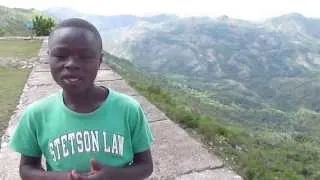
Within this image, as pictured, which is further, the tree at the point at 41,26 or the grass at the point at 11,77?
the tree at the point at 41,26

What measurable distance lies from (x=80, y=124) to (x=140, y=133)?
0.72 ft

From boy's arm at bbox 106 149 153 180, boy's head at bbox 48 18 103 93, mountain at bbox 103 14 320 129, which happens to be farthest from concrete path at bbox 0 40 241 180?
mountain at bbox 103 14 320 129

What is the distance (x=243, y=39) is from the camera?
7062 inches

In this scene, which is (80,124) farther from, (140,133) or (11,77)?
(11,77)

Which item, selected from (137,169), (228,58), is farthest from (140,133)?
(228,58)

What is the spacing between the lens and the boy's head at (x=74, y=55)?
5.20 feet

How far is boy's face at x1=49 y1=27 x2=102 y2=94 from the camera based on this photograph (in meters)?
1.58

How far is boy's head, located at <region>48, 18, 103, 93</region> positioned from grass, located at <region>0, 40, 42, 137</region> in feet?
9.84

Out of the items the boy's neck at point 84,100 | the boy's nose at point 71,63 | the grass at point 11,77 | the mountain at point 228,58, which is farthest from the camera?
the mountain at point 228,58

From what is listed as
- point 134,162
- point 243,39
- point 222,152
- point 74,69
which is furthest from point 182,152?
point 243,39

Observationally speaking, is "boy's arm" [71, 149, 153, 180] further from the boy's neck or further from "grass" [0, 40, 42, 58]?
"grass" [0, 40, 42, 58]

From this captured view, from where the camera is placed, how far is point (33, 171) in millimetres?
1737

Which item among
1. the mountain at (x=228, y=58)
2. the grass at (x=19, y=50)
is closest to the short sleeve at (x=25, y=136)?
the grass at (x=19, y=50)

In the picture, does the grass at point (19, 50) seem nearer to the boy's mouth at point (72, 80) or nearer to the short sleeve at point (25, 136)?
the short sleeve at point (25, 136)
